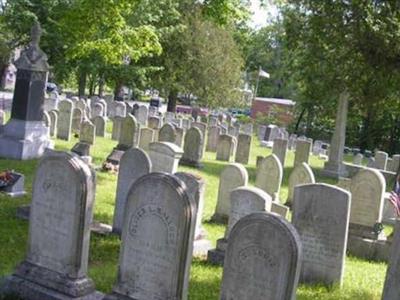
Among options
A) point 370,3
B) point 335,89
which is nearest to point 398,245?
point 370,3

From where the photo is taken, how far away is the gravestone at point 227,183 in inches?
417

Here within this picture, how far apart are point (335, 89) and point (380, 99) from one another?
192 centimetres

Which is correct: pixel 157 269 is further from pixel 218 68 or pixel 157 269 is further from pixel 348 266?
pixel 218 68

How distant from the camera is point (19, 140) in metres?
14.0

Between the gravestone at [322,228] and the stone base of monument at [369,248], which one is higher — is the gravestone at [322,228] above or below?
above

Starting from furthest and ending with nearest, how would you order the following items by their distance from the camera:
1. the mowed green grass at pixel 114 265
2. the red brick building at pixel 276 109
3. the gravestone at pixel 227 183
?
the red brick building at pixel 276 109, the gravestone at pixel 227 183, the mowed green grass at pixel 114 265

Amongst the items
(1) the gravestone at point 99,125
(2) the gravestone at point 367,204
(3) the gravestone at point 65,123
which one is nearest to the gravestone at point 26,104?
(3) the gravestone at point 65,123

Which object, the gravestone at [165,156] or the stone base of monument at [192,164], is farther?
the stone base of monument at [192,164]

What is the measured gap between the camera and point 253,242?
537 centimetres

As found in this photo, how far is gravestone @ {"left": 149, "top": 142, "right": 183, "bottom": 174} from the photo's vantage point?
448 inches

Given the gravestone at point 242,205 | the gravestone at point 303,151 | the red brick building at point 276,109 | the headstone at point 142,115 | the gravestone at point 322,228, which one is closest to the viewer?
the gravestone at point 322,228

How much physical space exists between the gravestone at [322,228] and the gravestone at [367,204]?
2.41 m

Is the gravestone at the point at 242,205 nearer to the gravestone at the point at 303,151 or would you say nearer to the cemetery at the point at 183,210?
the cemetery at the point at 183,210

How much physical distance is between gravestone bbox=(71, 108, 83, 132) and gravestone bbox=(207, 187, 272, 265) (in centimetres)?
1357
